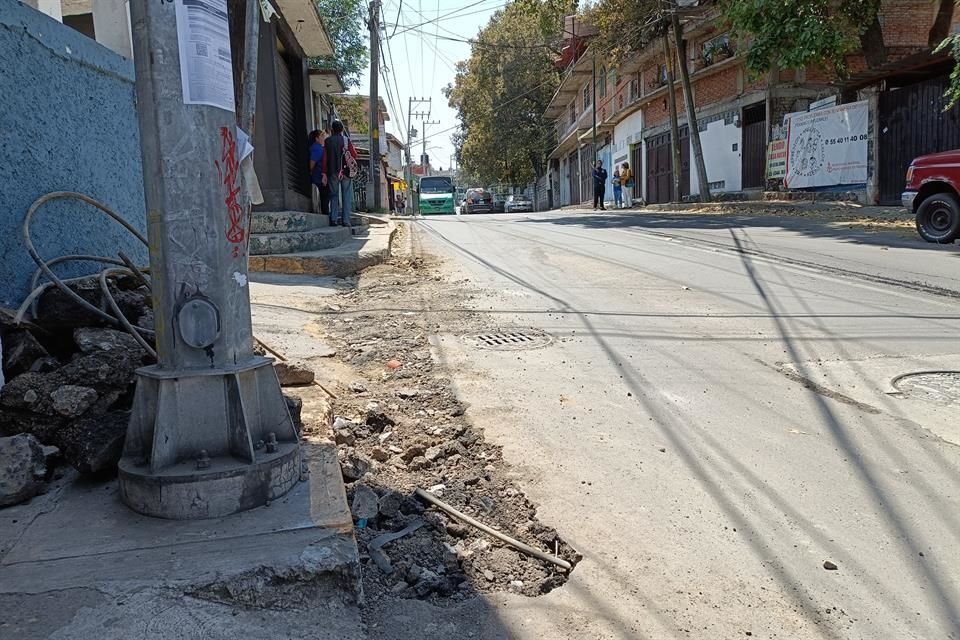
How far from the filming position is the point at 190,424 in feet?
7.00

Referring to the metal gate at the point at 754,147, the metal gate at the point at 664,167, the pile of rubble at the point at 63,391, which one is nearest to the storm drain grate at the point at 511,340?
the pile of rubble at the point at 63,391

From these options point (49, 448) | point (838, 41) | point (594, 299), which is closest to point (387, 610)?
point (49, 448)

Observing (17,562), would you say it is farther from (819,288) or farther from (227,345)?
(819,288)

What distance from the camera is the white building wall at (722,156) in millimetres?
23219

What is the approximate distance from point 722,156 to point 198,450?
2482 centimetres

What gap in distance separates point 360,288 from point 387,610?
255 inches

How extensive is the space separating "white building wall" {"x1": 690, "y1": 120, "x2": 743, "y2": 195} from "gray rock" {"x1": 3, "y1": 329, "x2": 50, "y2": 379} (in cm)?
2337

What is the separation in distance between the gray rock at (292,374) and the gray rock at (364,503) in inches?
54.0

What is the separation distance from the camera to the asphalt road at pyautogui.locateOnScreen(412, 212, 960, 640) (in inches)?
83.8

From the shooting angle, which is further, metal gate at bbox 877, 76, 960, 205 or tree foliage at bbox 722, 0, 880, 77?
metal gate at bbox 877, 76, 960, 205

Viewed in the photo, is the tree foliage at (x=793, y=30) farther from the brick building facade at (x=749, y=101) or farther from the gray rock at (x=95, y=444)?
the gray rock at (x=95, y=444)

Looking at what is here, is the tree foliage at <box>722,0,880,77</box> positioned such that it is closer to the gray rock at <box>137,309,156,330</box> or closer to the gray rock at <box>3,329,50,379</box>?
the gray rock at <box>137,309,156,330</box>

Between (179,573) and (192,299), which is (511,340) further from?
(179,573)

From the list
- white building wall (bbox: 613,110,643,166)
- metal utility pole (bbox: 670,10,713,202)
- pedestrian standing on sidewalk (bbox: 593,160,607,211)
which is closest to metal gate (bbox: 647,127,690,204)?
Result: white building wall (bbox: 613,110,643,166)
